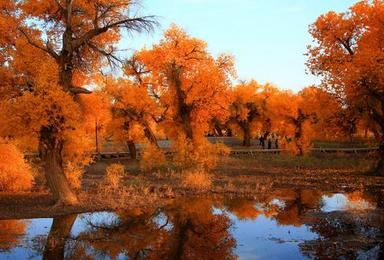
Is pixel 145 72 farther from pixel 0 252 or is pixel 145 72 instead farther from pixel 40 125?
pixel 0 252

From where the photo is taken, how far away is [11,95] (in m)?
19.3

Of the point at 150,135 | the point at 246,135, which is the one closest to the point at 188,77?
the point at 150,135

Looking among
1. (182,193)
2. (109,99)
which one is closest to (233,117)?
(109,99)

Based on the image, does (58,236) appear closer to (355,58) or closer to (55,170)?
(55,170)

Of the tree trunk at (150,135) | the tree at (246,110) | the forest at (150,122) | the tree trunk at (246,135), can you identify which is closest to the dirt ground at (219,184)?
the forest at (150,122)

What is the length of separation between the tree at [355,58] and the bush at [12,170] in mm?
20382

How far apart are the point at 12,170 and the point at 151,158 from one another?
1336 centimetres

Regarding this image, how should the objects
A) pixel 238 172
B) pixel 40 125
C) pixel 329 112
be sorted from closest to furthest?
pixel 40 125, pixel 329 112, pixel 238 172

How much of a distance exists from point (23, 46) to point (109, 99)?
73.8 ft

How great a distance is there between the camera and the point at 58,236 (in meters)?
15.5

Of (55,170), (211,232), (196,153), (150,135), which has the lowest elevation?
(211,232)

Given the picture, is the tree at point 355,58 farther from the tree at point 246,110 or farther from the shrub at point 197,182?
the tree at point 246,110

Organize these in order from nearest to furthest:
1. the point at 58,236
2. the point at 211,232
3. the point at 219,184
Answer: the point at 58,236, the point at 211,232, the point at 219,184

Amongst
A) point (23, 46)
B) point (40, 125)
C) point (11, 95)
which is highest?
point (23, 46)
